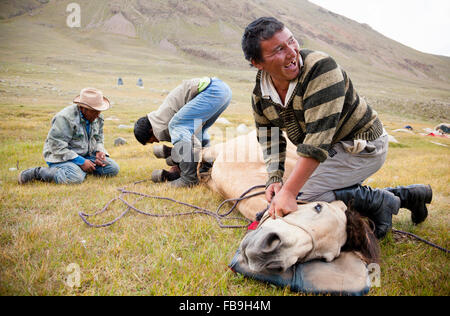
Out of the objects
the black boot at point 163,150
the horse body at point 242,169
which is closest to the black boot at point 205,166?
the horse body at point 242,169

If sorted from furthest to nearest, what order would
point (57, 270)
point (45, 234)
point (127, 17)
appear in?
1. point (127, 17)
2. point (45, 234)
3. point (57, 270)

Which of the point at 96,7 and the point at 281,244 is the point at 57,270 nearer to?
the point at 281,244

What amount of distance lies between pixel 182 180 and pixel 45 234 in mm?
2081

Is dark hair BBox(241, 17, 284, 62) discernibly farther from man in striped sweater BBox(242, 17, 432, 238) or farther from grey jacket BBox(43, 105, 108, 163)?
grey jacket BBox(43, 105, 108, 163)

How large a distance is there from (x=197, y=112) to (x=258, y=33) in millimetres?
2515

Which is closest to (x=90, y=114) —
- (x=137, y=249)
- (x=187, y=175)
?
(x=187, y=175)

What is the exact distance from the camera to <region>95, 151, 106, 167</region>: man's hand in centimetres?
472

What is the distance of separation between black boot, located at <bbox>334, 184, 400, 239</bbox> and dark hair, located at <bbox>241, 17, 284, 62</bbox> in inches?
64.1

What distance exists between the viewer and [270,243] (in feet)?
5.83

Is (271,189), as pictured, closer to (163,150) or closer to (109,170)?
(163,150)

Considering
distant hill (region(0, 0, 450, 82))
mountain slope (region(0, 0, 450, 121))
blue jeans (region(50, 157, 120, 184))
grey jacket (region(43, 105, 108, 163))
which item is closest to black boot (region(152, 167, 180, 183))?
blue jeans (region(50, 157, 120, 184))

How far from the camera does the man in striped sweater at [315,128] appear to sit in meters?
1.95

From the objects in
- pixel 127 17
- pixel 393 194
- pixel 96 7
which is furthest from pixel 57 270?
pixel 96 7

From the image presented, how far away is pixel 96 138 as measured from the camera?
5.03 metres
